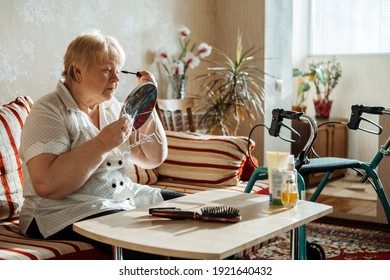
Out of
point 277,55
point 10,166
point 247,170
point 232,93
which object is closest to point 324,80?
point 277,55

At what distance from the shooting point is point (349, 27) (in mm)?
5715

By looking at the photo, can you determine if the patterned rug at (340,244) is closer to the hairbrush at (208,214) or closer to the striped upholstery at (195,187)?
the striped upholstery at (195,187)

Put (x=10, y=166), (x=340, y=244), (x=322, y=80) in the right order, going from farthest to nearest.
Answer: (x=322, y=80) → (x=340, y=244) → (x=10, y=166)

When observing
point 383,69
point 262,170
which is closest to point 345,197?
point 383,69

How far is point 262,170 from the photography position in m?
2.61

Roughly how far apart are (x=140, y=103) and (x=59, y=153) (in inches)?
12.2

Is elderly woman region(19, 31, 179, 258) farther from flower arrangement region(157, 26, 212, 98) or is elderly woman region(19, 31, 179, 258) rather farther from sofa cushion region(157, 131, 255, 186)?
flower arrangement region(157, 26, 212, 98)

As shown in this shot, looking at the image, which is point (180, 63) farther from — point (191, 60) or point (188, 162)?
point (188, 162)

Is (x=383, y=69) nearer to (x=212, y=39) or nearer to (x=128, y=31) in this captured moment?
(x=212, y=39)

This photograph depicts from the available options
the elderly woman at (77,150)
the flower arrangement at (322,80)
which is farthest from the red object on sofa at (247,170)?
the flower arrangement at (322,80)

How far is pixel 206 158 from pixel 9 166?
103cm

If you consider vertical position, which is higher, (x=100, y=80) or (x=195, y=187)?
(x=100, y=80)

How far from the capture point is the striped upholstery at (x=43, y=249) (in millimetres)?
1903
